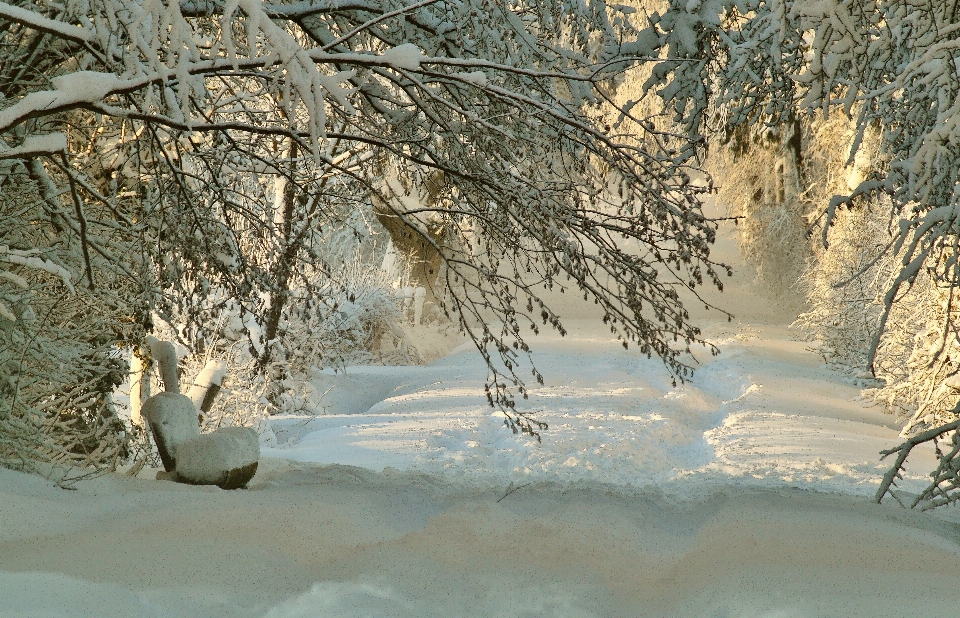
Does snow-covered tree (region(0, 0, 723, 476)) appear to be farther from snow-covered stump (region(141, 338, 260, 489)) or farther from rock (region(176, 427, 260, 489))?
rock (region(176, 427, 260, 489))

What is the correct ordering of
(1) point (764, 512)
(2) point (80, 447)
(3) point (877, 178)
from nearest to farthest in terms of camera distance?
(1) point (764, 512)
(3) point (877, 178)
(2) point (80, 447)

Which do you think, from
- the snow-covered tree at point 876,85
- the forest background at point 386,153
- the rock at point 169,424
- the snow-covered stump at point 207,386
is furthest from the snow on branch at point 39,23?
the snow-covered stump at point 207,386

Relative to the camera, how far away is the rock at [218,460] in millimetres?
5023

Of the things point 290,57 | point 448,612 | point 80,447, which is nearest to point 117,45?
point 290,57

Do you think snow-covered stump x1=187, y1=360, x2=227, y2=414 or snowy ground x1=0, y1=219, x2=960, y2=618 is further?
snow-covered stump x1=187, y1=360, x2=227, y2=414

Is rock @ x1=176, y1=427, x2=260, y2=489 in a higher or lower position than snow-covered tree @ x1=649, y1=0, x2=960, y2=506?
lower

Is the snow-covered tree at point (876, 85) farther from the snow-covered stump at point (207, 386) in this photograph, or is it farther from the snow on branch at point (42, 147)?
the snow-covered stump at point (207, 386)

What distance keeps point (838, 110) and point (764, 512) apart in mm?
10336

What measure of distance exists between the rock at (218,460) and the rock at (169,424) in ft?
0.21

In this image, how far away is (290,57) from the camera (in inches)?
93.3

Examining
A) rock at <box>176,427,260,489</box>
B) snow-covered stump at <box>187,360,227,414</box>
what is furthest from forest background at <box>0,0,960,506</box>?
snow-covered stump at <box>187,360,227,414</box>

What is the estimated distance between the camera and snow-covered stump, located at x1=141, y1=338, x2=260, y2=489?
16.5ft

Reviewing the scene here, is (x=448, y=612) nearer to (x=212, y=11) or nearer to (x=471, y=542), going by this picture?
(x=471, y=542)

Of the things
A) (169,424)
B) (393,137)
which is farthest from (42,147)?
(169,424)
